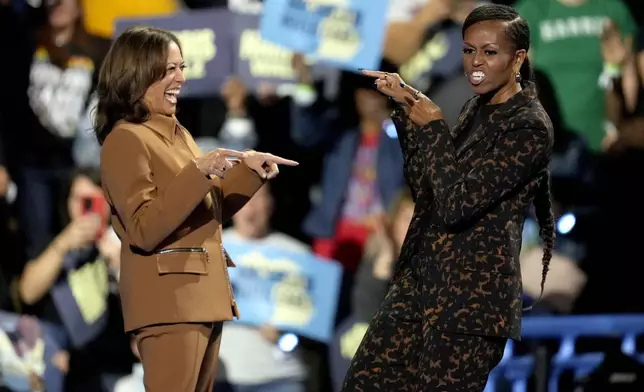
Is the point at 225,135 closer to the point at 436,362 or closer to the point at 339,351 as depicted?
the point at 339,351

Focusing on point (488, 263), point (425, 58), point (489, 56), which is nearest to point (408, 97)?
point (489, 56)

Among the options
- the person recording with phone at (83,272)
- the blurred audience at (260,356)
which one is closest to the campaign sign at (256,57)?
the blurred audience at (260,356)

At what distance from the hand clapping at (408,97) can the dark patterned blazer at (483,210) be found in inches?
1.0

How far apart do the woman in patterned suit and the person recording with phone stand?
313cm

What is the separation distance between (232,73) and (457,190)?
9.52 feet

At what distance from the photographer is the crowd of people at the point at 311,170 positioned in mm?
4777

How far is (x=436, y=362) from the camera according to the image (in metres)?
2.36

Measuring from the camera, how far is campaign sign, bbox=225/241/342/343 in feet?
16.4

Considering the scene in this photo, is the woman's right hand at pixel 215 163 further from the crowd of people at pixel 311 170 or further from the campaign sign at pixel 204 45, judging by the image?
the campaign sign at pixel 204 45

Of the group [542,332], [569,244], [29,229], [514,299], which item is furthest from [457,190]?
[29,229]

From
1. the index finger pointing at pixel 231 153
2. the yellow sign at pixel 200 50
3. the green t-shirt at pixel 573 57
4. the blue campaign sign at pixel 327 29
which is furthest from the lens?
the yellow sign at pixel 200 50

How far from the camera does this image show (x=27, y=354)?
5410 millimetres

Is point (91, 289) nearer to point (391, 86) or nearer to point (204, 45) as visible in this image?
point (204, 45)

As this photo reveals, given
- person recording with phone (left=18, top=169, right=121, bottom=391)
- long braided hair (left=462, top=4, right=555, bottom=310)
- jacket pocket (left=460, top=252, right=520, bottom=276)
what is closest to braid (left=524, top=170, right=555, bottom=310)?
long braided hair (left=462, top=4, right=555, bottom=310)
